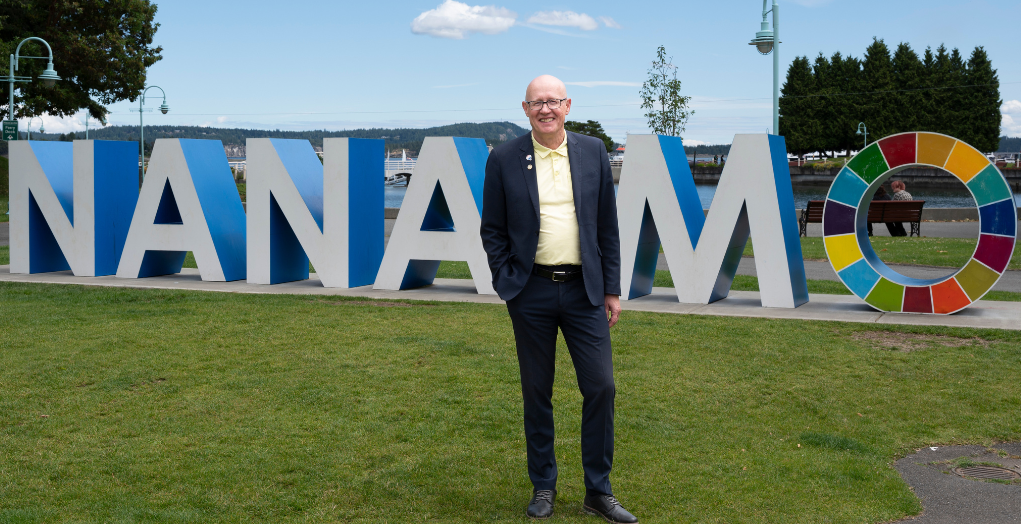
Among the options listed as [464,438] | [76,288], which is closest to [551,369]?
[464,438]

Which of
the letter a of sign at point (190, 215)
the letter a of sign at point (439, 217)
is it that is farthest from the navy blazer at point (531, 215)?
the letter a of sign at point (190, 215)

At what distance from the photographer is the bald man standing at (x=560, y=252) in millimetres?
4152

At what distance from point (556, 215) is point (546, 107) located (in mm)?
498

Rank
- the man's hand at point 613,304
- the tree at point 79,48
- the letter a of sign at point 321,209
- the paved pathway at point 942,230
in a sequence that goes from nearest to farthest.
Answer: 1. the man's hand at point 613,304
2. the letter a of sign at point 321,209
3. the paved pathway at point 942,230
4. the tree at point 79,48

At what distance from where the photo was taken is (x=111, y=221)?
45.6 feet

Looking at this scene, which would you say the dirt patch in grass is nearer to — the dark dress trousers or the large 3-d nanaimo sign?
the large 3-d nanaimo sign

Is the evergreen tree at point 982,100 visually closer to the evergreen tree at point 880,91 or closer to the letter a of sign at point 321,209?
the evergreen tree at point 880,91

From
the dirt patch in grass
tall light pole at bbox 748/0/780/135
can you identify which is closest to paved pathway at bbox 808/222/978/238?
tall light pole at bbox 748/0/780/135

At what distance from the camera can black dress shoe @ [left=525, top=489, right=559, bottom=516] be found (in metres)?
4.23

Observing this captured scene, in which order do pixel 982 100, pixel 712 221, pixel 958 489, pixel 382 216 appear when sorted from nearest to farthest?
pixel 958 489 < pixel 712 221 < pixel 382 216 < pixel 982 100

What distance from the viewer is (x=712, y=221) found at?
10930 mm

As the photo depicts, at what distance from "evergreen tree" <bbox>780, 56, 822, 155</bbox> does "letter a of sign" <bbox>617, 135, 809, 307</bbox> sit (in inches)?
3159

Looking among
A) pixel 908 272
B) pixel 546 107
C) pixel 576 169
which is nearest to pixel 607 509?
pixel 576 169

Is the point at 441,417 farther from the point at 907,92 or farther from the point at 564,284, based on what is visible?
the point at 907,92
